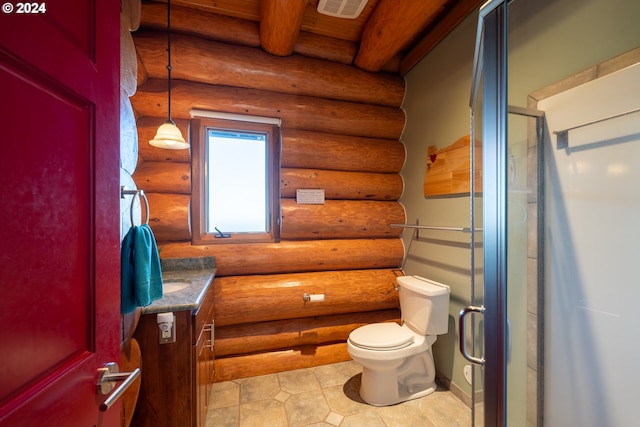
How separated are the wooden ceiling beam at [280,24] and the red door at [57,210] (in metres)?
1.46

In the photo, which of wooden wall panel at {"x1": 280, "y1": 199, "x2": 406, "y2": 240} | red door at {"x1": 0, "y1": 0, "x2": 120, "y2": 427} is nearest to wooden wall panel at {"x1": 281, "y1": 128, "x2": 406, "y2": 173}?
wooden wall panel at {"x1": 280, "y1": 199, "x2": 406, "y2": 240}

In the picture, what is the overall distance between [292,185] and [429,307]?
1.60 metres

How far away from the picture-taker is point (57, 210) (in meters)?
0.53

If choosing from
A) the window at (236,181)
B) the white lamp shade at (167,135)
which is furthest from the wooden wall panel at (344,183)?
the white lamp shade at (167,135)

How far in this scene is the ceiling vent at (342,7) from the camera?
1.88 meters

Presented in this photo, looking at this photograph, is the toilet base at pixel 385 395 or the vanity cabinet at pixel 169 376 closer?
the vanity cabinet at pixel 169 376

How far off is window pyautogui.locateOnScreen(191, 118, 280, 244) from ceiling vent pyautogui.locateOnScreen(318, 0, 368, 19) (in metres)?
1.02

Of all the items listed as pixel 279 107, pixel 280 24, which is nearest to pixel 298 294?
pixel 279 107

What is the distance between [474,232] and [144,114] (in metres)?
2.65

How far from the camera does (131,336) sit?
1.19 metres

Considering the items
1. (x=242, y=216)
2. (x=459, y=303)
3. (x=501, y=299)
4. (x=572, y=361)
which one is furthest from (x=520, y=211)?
(x=242, y=216)

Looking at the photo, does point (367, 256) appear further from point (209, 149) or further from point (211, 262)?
point (209, 149)

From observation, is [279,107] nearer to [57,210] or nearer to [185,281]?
[185,281]

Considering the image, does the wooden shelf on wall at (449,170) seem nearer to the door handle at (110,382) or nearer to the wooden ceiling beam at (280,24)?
the wooden ceiling beam at (280,24)
